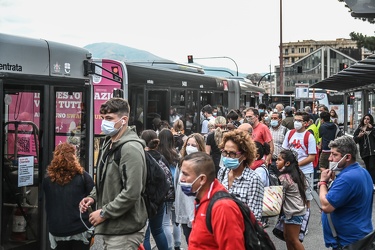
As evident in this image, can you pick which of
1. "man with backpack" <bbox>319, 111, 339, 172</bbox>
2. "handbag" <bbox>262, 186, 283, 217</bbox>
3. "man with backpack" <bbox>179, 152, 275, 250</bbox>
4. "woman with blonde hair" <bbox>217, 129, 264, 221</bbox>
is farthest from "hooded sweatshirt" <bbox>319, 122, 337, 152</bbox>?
"man with backpack" <bbox>179, 152, 275, 250</bbox>

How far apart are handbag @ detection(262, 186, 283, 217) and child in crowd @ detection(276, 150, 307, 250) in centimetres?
57

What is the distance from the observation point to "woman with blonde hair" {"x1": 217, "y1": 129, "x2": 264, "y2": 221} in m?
5.11

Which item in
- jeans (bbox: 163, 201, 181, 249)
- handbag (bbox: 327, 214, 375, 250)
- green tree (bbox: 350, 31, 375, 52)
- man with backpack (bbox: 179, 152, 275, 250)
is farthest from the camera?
green tree (bbox: 350, 31, 375, 52)

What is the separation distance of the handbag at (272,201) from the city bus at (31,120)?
2533 millimetres

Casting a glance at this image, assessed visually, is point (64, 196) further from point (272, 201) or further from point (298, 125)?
point (298, 125)

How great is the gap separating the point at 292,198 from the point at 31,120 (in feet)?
10.1

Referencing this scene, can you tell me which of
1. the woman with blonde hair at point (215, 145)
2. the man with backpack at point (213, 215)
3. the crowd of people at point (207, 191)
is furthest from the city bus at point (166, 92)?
the man with backpack at point (213, 215)

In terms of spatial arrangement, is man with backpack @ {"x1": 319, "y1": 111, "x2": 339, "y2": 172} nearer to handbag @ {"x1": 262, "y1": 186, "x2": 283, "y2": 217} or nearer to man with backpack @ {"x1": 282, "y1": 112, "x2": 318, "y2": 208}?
man with backpack @ {"x1": 282, "y1": 112, "x2": 318, "y2": 208}

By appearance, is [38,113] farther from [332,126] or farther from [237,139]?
[332,126]

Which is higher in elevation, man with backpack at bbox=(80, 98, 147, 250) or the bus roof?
the bus roof

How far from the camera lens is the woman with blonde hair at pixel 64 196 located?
5777mm

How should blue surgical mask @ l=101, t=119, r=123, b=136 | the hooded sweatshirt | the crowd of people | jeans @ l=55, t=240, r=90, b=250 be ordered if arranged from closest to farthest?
the crowd of people → blue surgical mask @ l=101, t=119, r=123, b=136 → jeans @ l=55, t=240, r=90, b=250 → the hooded sweatshirt

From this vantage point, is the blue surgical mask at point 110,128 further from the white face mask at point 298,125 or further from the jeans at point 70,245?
the white face mask at point 298,125

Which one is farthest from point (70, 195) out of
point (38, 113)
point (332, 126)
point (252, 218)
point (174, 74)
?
point (174, 74)
